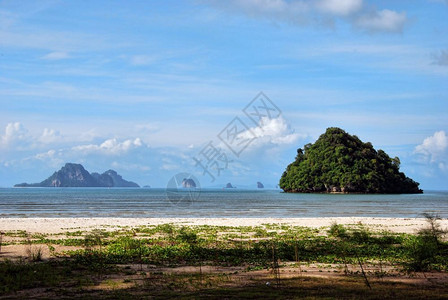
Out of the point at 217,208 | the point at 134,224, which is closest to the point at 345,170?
the point at 217,208

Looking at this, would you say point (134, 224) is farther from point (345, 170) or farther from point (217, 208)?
point (345, 170)

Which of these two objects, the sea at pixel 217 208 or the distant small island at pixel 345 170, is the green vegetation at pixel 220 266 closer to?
the sea at pixel 217 208

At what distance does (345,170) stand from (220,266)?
140m

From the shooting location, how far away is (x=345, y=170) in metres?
151

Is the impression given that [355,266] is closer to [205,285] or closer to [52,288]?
[205,285]

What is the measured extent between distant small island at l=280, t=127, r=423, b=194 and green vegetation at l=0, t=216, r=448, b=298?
129 meters

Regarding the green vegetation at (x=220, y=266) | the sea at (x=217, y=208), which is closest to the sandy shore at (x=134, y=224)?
the green vegetation at (x=220, y=266)

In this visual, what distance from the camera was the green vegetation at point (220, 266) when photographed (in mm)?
12430

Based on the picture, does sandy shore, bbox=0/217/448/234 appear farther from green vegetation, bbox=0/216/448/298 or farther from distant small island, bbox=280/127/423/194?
distant small island, bbox=280/127/423/194

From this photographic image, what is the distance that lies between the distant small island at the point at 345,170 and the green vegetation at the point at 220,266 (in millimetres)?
128623

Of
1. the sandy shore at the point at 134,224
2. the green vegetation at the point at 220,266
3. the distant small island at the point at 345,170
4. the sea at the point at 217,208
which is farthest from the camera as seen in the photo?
the distant small island at the point at 345,170

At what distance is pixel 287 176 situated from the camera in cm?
17225

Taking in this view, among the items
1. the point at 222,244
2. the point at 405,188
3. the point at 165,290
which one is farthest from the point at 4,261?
the point at 405,188

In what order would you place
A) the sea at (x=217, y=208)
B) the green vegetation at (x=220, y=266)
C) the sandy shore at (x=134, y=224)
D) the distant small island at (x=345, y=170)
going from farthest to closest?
1. the distant small island at (x=345, y=170)
2. the sea at (x=217, y=208)
3. the sandy shore at (x=134, y=224)
4. the green vegetation at (x=220, y=266)
